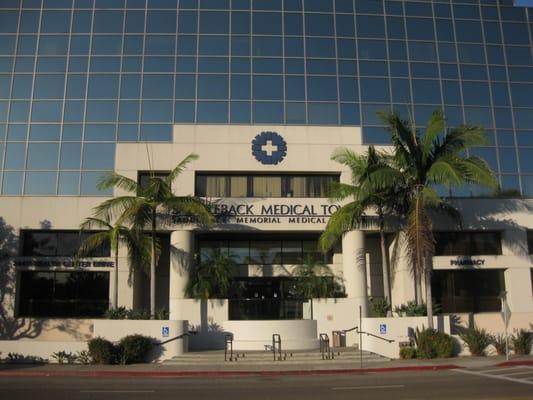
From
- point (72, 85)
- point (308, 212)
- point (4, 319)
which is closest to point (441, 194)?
point (308, 212)

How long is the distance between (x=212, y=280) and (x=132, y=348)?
638cm

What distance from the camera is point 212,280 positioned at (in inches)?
1136

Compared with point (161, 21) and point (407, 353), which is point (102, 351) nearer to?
point (407, 353)

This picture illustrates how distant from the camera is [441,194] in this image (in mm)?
32500

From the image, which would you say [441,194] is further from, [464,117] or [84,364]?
[84,364]

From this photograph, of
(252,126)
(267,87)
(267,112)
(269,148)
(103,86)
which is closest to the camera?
(269,148)

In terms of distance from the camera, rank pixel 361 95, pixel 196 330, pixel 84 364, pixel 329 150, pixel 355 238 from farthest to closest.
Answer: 1. pixel 361 95
2. pixel 329 150
3. pixel 355 238
4. pixel 196 330
5. pixel 84 364

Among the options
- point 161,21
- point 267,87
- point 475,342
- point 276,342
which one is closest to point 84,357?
point 276,342

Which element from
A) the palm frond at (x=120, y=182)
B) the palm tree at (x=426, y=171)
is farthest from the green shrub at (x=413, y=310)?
the palm frond at (x=120, y=182)

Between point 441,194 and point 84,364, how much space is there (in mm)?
21524

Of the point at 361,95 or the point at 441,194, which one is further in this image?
the point at 361,95

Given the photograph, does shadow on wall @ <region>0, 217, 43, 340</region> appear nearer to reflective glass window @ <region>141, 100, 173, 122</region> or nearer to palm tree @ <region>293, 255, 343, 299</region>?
reflective glass window @ <region>141, 100, 173, 122</region>

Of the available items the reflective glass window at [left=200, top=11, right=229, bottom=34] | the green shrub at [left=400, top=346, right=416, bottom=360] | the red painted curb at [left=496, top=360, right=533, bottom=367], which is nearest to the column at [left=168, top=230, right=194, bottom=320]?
the green shrub at [left=400, top=346, right=416, bottom=360]

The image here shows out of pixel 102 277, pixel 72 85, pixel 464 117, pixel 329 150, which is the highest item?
pixel 72 85
